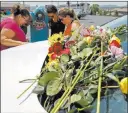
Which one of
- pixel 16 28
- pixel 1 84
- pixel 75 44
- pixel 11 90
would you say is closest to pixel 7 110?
pixel 11 90

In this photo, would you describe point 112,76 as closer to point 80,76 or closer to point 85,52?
point 80,76

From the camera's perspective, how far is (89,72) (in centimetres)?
163

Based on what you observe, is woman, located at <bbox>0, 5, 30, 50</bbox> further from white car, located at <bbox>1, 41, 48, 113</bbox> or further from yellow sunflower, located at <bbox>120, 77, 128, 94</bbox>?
yellow sunflower, located at <bbox>120, 77, 128, 94</bbox>

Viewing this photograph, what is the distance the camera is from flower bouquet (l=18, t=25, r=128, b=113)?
142 centimetres

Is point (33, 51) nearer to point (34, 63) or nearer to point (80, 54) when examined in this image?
point (34, 63)

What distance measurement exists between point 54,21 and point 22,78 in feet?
11.8

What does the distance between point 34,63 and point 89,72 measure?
0.62m

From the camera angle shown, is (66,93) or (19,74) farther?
(19,74)

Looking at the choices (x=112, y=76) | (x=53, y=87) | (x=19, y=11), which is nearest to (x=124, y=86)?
(x=112, y=76)

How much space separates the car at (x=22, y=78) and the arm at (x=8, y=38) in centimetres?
40

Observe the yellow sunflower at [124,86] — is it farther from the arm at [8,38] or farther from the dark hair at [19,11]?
the dark hair at [19,11]

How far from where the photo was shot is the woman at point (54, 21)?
5164 mm

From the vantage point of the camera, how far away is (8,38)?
326 centimetres

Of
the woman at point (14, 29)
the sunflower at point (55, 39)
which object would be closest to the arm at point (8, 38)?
the woman at point (14, 29)
